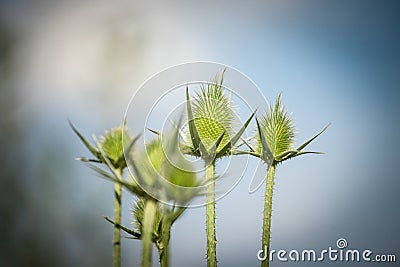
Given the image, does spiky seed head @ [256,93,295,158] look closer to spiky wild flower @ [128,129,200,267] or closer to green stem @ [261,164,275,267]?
green stem @ [261,164,275,267]

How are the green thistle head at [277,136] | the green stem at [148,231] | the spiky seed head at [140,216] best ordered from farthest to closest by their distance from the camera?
the green thistle head at [277,136] → the spiky seed head at [140,216] → the green stem at [148,231]

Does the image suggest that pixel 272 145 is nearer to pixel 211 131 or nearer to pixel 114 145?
pixel 211 131

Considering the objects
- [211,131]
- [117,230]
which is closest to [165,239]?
[117,230]

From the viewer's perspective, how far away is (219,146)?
23.5 inches

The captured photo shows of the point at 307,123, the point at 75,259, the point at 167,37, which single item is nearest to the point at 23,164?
the point at 75,259

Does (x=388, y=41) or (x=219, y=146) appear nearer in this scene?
(x=219, y=146)

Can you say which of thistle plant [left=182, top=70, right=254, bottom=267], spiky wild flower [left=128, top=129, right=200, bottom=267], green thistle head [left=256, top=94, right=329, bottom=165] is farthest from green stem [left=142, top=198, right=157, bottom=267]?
green thistle head [left=256, top=94, right=329, bottom=165]

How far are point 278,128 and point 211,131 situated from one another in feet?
0.38

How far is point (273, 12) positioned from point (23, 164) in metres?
0.99

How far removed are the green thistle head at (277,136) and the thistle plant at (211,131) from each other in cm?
4

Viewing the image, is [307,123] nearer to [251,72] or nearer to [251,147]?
[251,72]

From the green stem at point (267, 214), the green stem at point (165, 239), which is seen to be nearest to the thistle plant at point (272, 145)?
the green stem at point (267, 214)

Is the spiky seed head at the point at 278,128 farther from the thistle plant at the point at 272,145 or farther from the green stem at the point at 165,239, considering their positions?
the green stem at the point at 165,239

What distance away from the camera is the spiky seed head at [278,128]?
2.13ft
